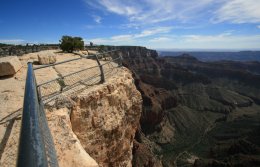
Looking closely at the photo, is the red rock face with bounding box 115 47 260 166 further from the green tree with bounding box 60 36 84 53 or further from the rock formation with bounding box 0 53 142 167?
the rock formation with bounding box 0 53 142 167

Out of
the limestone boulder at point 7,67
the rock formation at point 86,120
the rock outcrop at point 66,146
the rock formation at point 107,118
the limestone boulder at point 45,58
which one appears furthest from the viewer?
the limestone boulder at point 45,58

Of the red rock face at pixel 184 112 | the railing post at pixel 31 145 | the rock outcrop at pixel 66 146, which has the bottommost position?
the red rock face at pixel 184 112

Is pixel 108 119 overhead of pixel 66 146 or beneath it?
beneath

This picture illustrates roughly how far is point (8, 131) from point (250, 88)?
629 feet

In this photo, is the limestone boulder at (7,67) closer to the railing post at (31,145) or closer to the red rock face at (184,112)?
the railing post at (31,145)

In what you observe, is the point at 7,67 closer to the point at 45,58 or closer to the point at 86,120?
the point at 45,58

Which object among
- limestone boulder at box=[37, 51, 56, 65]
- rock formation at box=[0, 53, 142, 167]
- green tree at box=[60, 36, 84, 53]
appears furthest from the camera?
green tree at box=[60, 36, 84, 53]

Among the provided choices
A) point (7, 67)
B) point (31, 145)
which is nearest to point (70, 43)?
point (7, 67)

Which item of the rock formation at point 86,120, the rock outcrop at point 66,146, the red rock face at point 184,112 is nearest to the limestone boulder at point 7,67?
the rock formation at point 86,120

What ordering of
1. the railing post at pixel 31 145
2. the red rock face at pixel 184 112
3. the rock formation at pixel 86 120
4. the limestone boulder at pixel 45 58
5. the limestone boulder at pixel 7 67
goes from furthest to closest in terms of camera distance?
the red rock face at pixel 184 112 → the limestone boulder at pixel 45 58 → the limestone boulder at pixel 7 67 → the rock formation at pixel 86 120 → the railing post at pixel 31 145

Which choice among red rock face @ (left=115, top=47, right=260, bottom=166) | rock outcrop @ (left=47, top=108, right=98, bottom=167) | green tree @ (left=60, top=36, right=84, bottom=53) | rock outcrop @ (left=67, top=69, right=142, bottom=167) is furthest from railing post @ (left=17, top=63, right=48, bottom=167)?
red rock face @ (left=115, top=47, right=260, bottom=166)

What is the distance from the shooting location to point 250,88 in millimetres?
178625

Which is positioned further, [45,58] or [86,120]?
[45,58]

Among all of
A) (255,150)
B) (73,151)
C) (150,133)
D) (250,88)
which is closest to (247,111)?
(250,88)
